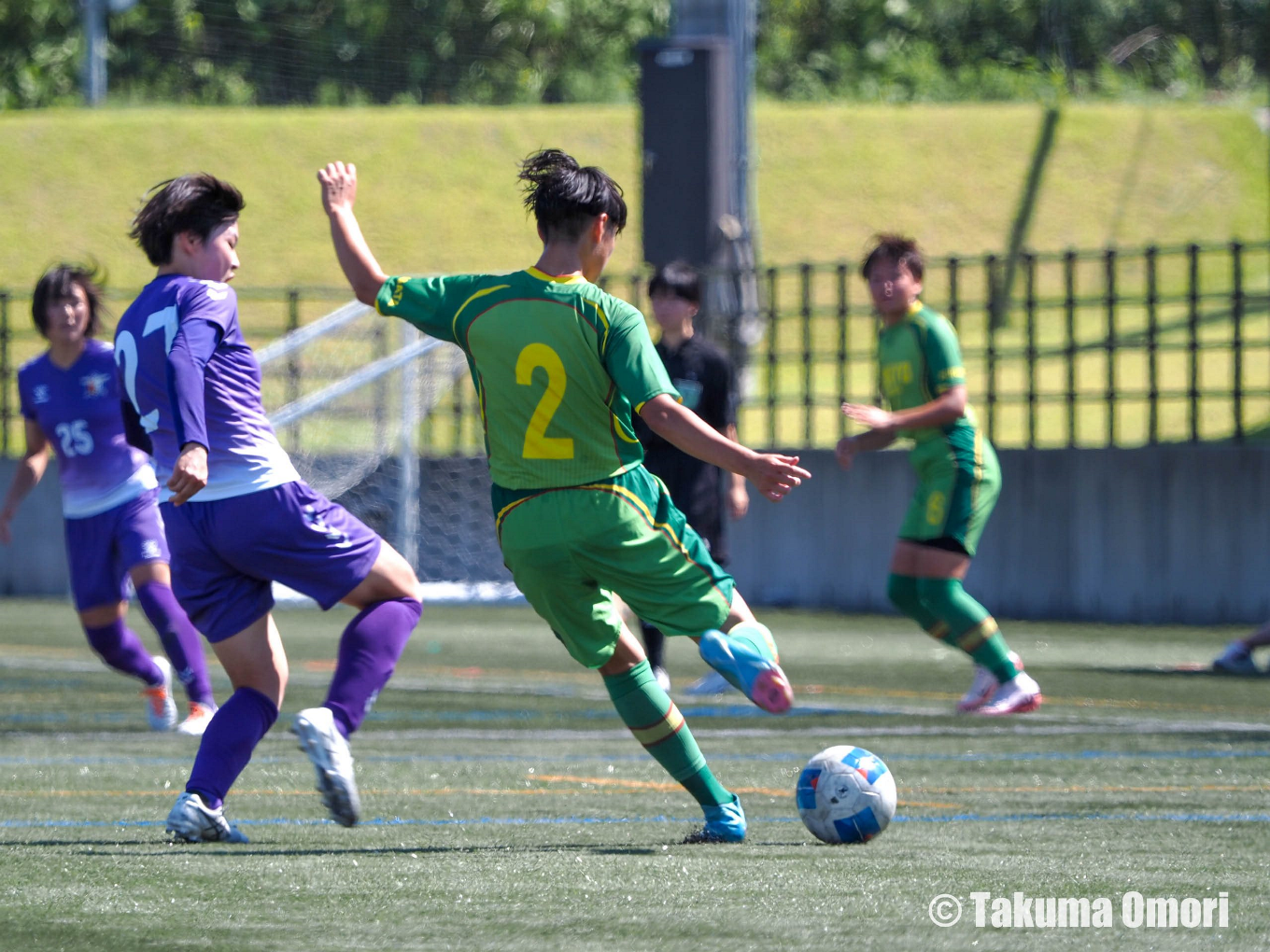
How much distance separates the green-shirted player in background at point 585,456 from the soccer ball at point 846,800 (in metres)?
0.20

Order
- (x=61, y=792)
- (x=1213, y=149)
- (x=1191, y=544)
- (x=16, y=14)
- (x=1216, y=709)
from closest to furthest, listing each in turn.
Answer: (x=61, y=792)
(x=1216, y=709)
(x=1191, y=544)
(x=1213, y=149)
(x=16, y=14)

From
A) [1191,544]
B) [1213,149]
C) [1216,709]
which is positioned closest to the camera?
[1216,709]

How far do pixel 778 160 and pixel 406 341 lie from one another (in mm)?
12254

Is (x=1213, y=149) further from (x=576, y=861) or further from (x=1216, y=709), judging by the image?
(x=576, y=861)

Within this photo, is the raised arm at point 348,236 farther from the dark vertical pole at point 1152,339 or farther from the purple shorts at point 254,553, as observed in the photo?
the dark vertical pole at point 1152,339

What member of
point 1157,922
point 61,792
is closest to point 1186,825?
point 1157,922

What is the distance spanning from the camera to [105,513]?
862 cm

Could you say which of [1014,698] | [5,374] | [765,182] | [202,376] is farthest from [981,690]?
[765,182]

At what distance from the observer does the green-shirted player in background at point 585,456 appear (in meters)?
5.25

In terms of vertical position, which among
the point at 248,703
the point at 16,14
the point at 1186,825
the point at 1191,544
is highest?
the point at 16,14

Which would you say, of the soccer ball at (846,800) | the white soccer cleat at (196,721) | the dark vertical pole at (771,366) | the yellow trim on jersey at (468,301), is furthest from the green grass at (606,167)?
the soccer ball at (846,800)

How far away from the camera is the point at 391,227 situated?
28.2 meters

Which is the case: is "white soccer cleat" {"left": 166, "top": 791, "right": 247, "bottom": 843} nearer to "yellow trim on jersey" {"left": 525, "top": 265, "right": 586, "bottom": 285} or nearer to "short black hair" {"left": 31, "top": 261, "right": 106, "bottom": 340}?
"yellow trim on jersey" {"left": 525, "top": 265, "right": 586, "bottom": 285}

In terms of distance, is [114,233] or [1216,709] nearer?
[1216,709]
